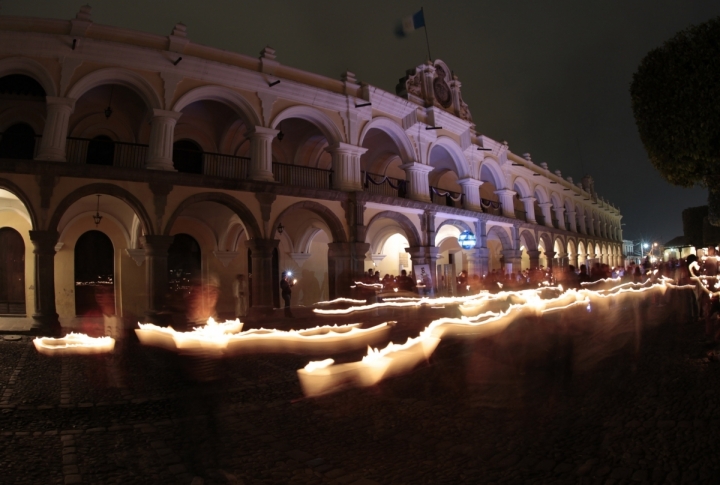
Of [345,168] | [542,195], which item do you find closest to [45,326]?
[345,168]

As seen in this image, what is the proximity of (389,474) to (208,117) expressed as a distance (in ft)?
56.6

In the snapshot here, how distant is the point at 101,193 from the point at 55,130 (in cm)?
204

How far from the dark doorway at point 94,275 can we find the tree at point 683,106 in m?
18.6

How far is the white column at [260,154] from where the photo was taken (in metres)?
15.8

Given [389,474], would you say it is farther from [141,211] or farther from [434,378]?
[141,211]

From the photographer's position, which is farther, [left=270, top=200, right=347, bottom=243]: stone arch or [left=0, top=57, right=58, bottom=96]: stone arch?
[left=270, top=200, right=347, bottom=243]: stone arch

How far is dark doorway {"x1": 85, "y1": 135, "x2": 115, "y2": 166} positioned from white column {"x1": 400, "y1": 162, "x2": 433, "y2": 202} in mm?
11830

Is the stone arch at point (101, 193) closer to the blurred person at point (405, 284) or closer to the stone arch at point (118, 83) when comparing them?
the stone arch at point (118, 83)

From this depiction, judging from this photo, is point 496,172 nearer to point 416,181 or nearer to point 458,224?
point 458,224

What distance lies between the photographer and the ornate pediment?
21922mm

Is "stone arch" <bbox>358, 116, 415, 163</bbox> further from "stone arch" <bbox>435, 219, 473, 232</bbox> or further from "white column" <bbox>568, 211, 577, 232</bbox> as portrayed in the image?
"white column" <bbox>568, 211, 577, 232</bbox>

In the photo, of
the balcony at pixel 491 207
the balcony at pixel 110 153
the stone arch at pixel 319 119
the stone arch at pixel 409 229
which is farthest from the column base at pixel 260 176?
the balcony at pixel 491 207

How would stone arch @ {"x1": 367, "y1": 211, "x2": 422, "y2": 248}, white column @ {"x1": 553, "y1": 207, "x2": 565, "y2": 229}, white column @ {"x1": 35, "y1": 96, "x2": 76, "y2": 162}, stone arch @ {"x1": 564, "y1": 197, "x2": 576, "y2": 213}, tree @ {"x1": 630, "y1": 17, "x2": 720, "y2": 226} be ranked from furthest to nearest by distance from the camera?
stone arch @ {"x1": 564, "y1": 197, "x2": 576, "y2": 213} < white column @ {"x1": 553, "y1": 207, "x2": 565, "y2": 229} < stone arch @ {"x1": 367, "y1": 211, "x2": 422, "y2": 248} < white column @ {"x1": 35, "y1": 96, "x2": 76, "y2": 162} < tree @ {"x1": 630, "y1": 17, "x2": 720, "y2": 226}

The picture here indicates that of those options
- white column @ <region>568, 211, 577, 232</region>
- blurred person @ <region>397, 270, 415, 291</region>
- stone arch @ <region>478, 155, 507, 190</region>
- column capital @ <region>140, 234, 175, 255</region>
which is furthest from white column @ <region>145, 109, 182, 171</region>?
white column @ <region>568, 211, 577, 232</region>
